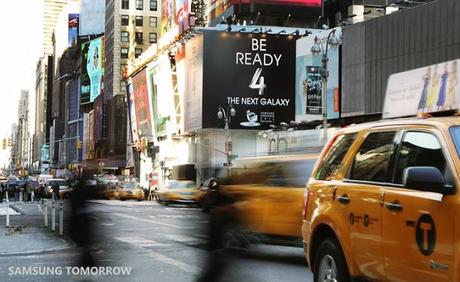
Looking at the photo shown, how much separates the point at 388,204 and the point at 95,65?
486 feet

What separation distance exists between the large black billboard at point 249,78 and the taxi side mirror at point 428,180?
58056 mm

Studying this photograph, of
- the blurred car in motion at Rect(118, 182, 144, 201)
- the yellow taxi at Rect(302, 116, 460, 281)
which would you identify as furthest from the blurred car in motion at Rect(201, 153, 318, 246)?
the blurred car in motion at Rect(118, 182, 144, 201)

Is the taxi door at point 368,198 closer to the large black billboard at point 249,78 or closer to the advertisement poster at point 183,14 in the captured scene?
the large black billboard at point 249,78

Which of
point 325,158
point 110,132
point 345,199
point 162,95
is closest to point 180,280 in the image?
point 325,158

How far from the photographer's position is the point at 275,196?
11.6 m

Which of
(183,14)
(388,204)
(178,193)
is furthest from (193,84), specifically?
(388,204)

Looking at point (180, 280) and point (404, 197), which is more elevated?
point (404, 197)

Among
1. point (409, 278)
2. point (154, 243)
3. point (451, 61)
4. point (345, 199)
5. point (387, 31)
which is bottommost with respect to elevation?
point (154, 243)

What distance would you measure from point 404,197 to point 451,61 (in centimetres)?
3268

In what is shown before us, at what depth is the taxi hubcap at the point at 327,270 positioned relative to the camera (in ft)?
21.6

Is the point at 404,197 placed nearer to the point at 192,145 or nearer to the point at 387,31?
the point at 387,31

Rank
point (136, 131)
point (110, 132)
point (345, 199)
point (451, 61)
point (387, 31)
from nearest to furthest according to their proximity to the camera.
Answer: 1. point (345, 199)
2. point (451, 61)
3. point (387, 31)
4. point (136, 131)
5. point (110, 132)

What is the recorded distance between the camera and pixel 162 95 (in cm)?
7694

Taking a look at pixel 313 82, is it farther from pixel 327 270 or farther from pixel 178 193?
pixel 327 270
